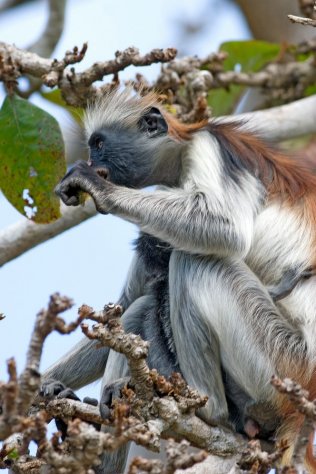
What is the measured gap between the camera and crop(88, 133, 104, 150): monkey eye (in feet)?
24.0

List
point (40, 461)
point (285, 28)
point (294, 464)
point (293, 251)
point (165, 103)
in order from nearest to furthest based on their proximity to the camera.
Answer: point (294, 464), point (40, 461), point (293, 251), point (165, 103), point (285, 28)

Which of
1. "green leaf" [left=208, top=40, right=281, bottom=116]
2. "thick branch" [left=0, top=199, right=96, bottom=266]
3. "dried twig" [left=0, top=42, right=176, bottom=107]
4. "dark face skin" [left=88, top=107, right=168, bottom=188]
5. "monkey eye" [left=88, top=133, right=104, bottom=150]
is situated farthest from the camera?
"green leaf" [left=208, top=40, right=281, bottom=116]

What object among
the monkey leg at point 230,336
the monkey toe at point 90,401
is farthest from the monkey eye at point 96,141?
the monkey toe at point 90,401

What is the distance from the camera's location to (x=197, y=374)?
247 inches

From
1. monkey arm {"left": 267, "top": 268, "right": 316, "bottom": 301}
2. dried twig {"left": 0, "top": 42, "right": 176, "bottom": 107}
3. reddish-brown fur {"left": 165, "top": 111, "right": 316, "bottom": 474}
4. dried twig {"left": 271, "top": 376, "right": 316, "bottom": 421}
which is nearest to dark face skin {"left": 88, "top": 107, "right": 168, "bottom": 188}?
reddish-brown fur {"left": 165, "top": 111, "right": 316, "bottom": 474}

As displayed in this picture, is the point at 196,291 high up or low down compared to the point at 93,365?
up

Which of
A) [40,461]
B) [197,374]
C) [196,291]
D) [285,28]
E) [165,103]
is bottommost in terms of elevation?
[40,461]

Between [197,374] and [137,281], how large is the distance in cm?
126

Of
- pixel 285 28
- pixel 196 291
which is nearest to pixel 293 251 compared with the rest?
pixel 196 291

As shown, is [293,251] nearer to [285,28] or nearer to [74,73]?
[74,73]

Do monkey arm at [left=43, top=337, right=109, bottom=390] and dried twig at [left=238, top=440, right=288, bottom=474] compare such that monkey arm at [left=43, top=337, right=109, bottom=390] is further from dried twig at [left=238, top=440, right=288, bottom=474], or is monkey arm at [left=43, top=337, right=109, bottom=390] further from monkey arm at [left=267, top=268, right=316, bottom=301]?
dried twig at [left=238, top=440, right=288, bottom=474]

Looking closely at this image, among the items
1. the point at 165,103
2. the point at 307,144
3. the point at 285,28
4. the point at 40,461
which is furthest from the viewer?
the point at 285,28

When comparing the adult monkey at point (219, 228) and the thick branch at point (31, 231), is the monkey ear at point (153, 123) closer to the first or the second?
the adult monkey at point (219, 228)

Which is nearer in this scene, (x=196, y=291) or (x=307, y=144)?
(x=196, y=291)
